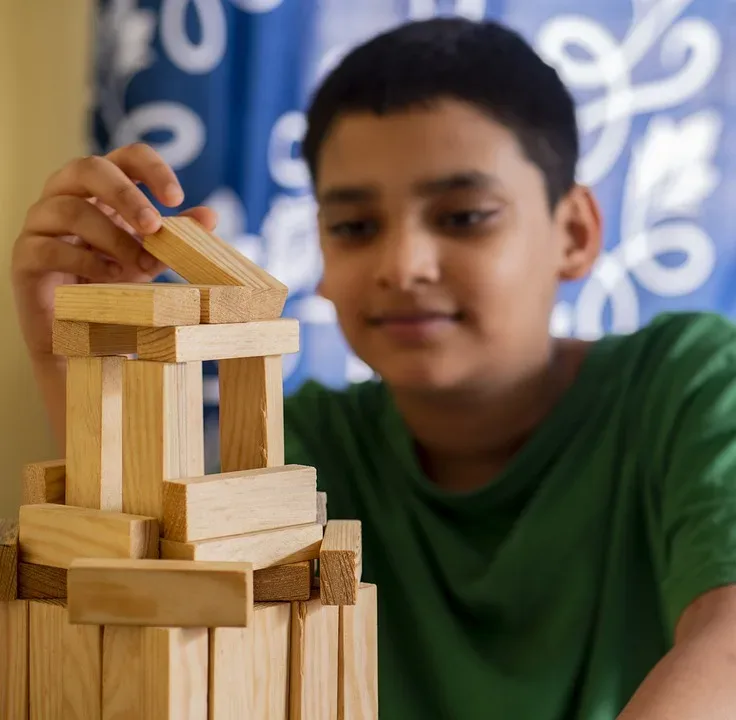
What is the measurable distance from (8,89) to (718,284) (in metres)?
0.94

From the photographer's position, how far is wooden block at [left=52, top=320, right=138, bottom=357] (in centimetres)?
56

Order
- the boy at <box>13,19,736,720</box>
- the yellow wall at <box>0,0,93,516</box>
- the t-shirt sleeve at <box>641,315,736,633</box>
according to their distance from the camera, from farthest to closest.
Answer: the yellow wall at <box>0,0,93,516</box>, the boy at <box>13,19,736,720</box>, the t-shirt sleeve at <box>641,315,736,633</box>

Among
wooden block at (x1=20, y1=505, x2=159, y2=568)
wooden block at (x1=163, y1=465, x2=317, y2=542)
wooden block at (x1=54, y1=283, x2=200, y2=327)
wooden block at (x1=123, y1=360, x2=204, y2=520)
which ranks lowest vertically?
wooden block at (x1=20, y1=505, x2=159, y2=568)

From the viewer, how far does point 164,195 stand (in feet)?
2.45

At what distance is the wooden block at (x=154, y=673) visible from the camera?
499 mm

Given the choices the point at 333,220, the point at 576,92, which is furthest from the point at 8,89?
the point at 576,92

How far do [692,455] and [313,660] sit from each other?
1.47ft

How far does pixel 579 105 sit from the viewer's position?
1.20m

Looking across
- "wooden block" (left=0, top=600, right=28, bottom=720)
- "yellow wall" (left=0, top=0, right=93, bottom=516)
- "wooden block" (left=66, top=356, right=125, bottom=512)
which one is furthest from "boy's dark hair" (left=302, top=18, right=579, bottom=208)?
"wooden block" (left=0, top=600, right=28, bottom=720)

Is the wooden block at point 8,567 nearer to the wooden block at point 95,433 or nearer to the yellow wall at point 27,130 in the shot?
the wooden block at point 95,433

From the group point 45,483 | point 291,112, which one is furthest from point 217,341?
point 291,112

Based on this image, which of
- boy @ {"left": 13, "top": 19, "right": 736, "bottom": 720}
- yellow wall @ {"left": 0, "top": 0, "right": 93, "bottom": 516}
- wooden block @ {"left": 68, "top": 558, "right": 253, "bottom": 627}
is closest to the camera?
wooden block @ {"left": 68, "top": 558, "right": 253, "bottom": 627}

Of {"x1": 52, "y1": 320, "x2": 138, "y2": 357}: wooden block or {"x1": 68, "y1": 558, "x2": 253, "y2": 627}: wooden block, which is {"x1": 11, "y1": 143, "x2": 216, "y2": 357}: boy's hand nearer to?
{"x1": 52, "y1": 320, "x2": 138, "y2": 357}: wooden block

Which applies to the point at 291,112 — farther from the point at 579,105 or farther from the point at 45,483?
the point at 45,483
